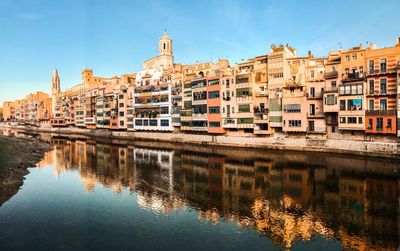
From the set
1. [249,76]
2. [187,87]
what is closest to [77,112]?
[187,87]

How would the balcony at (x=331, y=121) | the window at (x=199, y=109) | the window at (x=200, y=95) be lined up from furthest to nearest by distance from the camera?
the window at (x=200, y=95) < the window at (x=199, y=109) < the balcony at (x=331, y=121)

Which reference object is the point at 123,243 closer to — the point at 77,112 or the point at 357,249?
the point at 357,249

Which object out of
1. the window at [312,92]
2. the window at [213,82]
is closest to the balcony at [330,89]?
the window at [312,92]

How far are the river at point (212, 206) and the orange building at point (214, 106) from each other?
879 inches

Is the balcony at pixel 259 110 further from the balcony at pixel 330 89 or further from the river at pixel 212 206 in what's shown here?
the river at pixel 212 206

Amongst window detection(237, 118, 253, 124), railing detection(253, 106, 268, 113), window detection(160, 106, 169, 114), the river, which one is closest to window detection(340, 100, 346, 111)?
the river

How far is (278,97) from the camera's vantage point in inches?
2687

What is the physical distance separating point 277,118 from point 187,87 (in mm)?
29994

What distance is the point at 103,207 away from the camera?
32750mm

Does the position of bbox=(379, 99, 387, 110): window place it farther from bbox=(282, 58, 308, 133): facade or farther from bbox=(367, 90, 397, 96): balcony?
bbox=(282, 58, 308, 133): facade

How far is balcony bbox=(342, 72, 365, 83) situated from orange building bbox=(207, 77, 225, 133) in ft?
98.8

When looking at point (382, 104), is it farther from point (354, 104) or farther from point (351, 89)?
point (351, 89)

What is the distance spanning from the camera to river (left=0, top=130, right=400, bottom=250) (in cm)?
2347

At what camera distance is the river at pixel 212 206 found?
23469 mm
